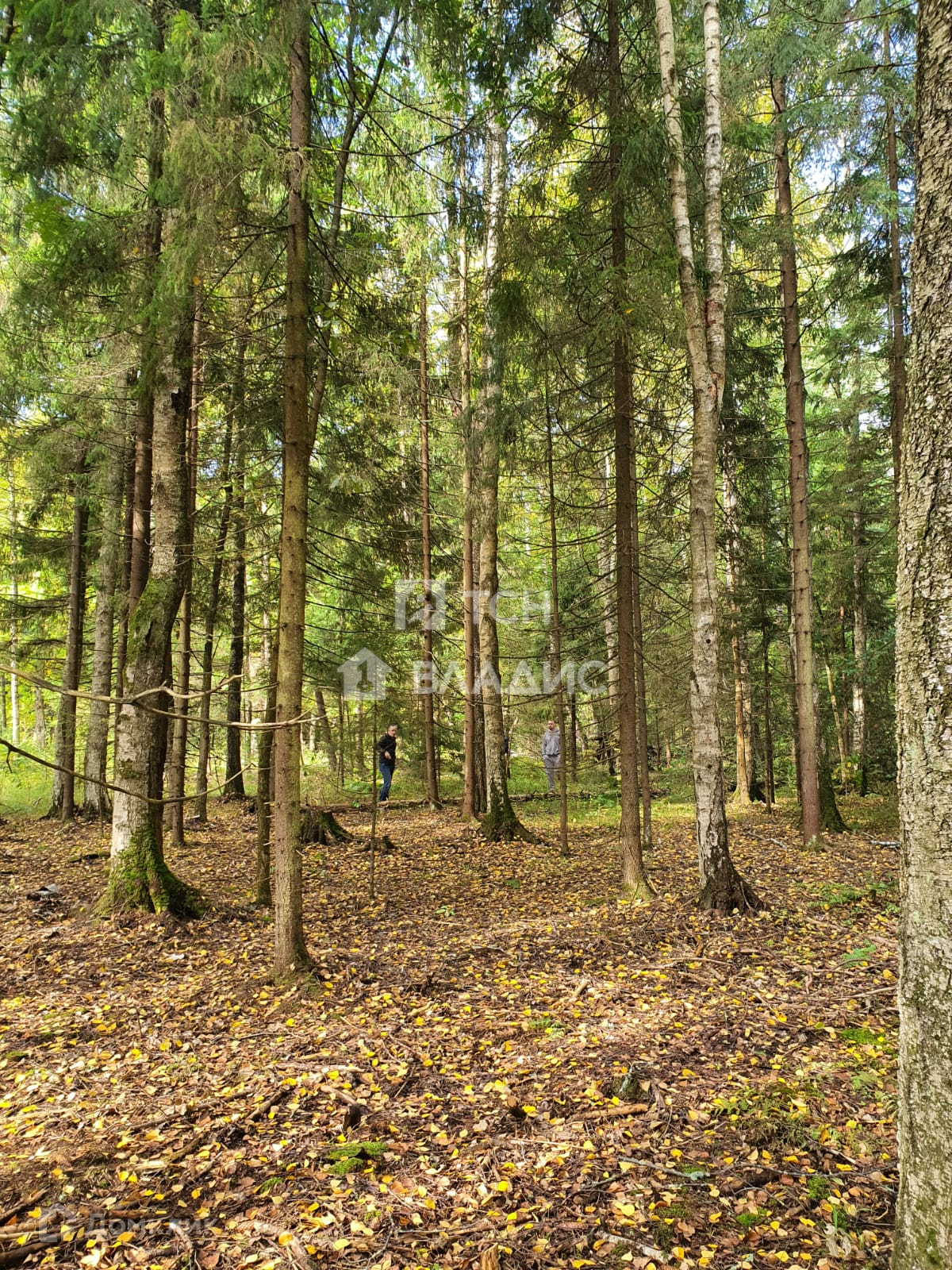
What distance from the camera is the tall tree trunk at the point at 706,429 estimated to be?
661 cm

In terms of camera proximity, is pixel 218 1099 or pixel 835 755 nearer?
pixel 218 1099

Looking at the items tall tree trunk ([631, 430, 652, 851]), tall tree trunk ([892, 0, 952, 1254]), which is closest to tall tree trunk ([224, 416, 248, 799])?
tall tree trunk ([631, 430, 652, 851])

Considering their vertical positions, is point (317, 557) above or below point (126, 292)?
below

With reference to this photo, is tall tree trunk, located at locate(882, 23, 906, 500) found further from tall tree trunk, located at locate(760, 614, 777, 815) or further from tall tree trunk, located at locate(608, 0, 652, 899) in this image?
tall tree trunk, located at locate(608, 0, 652, 899)

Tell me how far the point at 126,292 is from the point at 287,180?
102 inches

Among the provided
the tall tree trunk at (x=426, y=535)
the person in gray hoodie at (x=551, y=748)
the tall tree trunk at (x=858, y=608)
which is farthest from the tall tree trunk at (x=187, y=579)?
the tall tree trunk at (x=858, y=608)

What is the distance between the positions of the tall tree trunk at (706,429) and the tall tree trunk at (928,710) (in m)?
4.65

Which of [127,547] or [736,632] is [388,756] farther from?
[736,632]

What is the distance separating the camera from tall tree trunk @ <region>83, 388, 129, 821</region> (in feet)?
39.9

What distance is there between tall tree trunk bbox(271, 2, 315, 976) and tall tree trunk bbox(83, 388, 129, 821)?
757 centimetres

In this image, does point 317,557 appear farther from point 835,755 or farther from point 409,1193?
point 835,755

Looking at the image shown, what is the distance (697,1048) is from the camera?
4.23 metres

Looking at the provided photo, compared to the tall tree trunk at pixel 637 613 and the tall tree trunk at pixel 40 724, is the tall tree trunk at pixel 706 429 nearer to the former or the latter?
the tall tree trunk at pixel 637 613

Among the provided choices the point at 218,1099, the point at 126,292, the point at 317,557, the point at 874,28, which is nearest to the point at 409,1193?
the point at 218,1099
